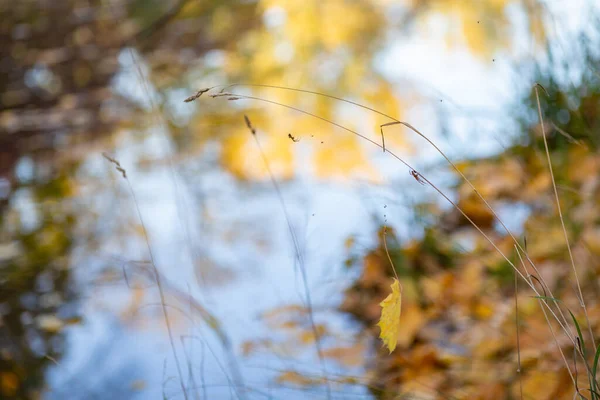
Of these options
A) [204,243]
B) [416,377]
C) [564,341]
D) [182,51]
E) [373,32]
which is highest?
[564,341]

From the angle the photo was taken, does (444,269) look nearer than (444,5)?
Yes

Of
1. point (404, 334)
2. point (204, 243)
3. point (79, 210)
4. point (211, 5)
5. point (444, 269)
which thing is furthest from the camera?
point (211, 5)

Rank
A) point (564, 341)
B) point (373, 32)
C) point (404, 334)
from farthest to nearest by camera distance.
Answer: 1. point (373, 32)
2. point (404, 334)
3. point (564, 341)

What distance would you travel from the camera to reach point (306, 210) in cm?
182

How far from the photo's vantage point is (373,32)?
355 centimetres

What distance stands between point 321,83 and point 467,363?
2.31 m

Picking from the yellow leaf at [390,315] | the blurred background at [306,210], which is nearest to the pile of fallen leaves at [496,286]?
the blurred background at [306,210]

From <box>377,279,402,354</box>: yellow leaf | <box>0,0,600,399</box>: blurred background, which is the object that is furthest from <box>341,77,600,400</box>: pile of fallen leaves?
<box>377,279,402,354</box>: yellow leaf

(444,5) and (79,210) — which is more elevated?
(444,5)

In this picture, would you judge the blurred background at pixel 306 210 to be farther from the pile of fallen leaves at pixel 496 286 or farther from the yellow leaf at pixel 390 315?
the yellow leaf at pixel 390 315

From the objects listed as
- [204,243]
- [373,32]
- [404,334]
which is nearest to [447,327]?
[404,334]

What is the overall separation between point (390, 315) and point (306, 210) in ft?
4.11

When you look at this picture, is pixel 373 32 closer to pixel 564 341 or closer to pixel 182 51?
pixel 182 51

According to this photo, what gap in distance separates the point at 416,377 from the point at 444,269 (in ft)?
1.51
